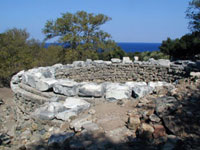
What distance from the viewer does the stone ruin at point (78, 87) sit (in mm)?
4184

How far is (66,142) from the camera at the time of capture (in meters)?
3.00

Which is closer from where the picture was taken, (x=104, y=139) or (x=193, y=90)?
(x=104, y=139)

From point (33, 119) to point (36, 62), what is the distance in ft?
30.5

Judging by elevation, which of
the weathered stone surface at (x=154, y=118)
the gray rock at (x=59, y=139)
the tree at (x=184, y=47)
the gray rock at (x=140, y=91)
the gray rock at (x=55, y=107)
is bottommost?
the gray rock at (x=59, y=139)

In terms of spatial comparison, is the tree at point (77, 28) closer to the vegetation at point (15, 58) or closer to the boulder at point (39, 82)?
the vegetation at point (15, 58)

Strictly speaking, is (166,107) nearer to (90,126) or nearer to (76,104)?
(90,126)

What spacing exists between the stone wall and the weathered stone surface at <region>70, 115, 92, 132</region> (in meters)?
4.46

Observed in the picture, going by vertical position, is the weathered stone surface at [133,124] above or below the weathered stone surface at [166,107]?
below

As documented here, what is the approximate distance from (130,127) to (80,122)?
0.91 metres

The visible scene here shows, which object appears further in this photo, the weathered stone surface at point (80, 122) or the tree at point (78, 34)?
the tree at point (78, 34)

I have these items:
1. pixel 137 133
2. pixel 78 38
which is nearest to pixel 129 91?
pixel 137 133

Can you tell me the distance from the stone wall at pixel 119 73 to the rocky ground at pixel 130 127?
4.00m

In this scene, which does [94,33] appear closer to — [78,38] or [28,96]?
[78,38]

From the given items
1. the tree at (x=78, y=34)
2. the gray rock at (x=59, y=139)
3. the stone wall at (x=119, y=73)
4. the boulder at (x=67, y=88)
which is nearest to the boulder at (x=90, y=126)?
the gray rock at (x=59, y=139)
